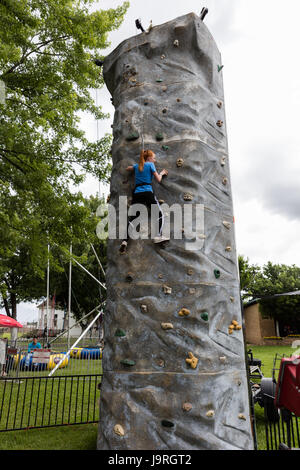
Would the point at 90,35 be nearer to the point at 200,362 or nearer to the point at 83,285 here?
the point at 200,362

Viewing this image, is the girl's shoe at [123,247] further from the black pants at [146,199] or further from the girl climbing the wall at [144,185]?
the black pants at [146,199]

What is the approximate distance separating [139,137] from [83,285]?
30.0 meters

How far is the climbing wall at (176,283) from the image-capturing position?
11.2 ft

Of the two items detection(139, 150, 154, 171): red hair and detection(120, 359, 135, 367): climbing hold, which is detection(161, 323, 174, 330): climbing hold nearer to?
detection(120, 359, 135, 367): climbing hold

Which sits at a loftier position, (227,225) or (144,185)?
(144,185)

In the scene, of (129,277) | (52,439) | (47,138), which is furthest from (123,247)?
(47,138)

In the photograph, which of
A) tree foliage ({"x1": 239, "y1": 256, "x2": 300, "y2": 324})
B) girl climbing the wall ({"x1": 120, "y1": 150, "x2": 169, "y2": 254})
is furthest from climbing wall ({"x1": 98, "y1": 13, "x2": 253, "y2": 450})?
tree foliage ({"x1": 239, "y1": 256, "x2": 300, "y2": 324})

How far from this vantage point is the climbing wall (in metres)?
3.41

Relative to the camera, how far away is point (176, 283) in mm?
3805

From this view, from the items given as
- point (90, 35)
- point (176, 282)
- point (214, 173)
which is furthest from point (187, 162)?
point (90, 35)

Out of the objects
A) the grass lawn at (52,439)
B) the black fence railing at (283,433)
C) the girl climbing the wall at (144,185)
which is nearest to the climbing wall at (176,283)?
the girl climbing the wall at (144,185)

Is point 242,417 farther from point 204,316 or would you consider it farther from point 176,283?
point 176,283
